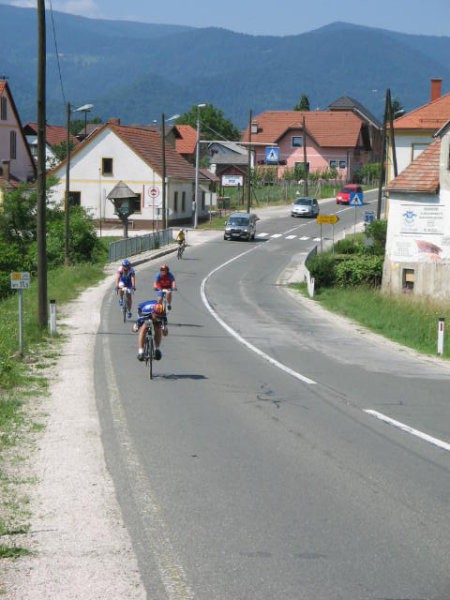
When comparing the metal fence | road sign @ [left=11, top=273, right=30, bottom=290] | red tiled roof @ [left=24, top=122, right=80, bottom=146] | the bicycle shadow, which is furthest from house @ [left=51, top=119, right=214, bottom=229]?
the bicycle shadow

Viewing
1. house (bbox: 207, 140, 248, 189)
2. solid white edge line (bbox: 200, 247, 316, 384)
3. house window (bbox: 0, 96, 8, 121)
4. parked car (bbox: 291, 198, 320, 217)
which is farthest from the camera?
house (bbox: 207, 140, 248, 189)

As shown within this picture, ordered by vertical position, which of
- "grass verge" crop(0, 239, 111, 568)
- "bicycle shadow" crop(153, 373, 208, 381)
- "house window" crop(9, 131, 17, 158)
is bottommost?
"bicycle shadow" crop(153, 373, 208, 381)

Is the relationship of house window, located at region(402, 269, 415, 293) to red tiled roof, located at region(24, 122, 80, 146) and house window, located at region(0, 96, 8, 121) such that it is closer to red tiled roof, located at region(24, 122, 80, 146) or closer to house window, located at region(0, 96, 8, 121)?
house window, located at region(0, 96, 8, 121)

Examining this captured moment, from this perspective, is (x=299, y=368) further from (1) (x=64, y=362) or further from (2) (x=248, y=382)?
(1) (x=64, y=362)

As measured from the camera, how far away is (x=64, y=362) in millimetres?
18875

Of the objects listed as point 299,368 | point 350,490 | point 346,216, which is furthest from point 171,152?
point 350,490

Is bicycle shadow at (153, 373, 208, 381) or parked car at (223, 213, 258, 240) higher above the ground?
parked car at (223, 213, 258, 240)

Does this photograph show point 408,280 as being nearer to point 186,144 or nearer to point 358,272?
point 358,272

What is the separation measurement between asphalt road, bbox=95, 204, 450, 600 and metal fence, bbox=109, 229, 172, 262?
26105 mm

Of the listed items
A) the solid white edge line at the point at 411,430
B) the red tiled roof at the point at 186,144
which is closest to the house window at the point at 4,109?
the red tiled roof at the point at 186,144

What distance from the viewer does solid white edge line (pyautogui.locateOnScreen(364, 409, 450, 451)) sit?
1181 centimetres

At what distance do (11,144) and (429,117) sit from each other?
32.1 m

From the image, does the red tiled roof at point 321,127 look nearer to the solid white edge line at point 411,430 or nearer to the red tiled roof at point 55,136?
the red tiled roof at point 55,136

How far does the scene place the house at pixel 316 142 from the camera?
364 ft
